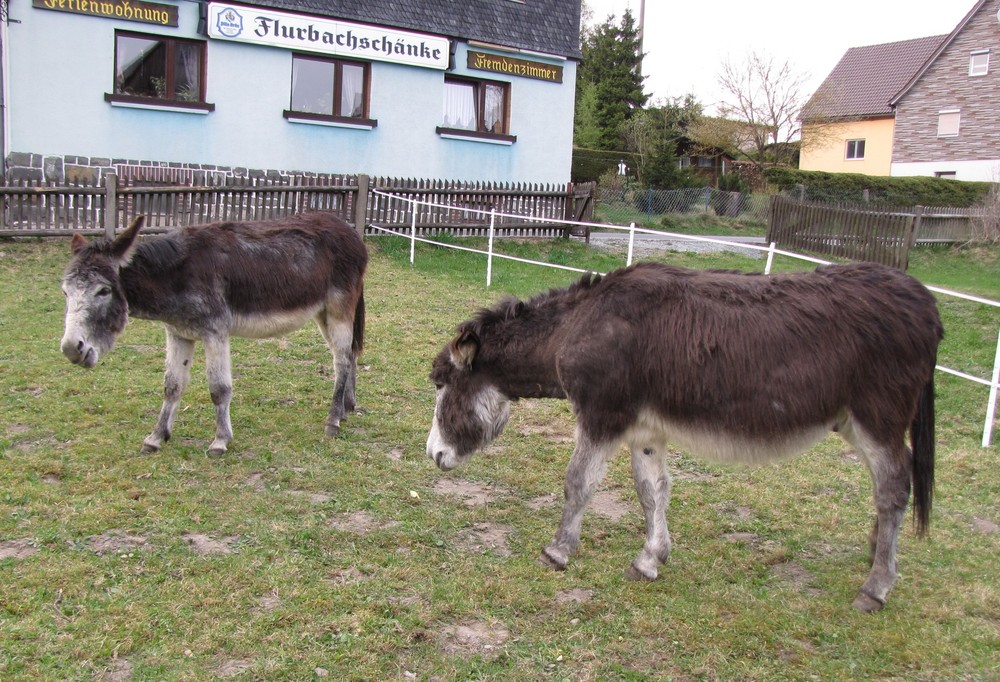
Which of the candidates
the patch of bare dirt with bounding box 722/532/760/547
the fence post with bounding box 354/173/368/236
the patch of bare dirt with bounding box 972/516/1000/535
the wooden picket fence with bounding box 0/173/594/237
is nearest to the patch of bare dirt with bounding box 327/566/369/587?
the patch of bare dirt with bounding box 722/532/760/547

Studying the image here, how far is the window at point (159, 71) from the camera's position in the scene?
1573 cm

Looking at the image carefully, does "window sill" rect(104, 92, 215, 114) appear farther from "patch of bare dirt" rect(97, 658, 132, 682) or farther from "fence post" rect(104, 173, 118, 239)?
"patch of bare dirt" rect(97, 658, 132, 682)

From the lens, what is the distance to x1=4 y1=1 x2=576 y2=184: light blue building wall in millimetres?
14867

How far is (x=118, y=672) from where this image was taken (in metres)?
3.28

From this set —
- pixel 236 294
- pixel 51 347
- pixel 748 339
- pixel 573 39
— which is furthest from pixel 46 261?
pixel 573 39

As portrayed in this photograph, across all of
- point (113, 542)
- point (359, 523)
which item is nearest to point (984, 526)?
point (359, 523)

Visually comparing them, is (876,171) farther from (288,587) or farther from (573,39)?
(288,587)

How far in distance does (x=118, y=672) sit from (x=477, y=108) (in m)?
Result: 17.5

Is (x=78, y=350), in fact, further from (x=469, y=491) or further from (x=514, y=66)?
(x=514, y=66)

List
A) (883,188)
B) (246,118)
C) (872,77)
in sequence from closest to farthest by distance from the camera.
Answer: (246,118), (883,188), (872,77)

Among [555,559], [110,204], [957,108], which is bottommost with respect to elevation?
[555,559]

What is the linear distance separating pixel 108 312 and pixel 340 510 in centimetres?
197

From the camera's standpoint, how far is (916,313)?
3.90 metres

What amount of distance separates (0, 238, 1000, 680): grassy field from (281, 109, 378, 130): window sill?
10725 mm
